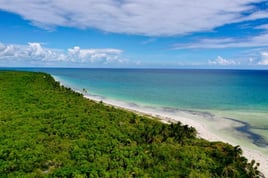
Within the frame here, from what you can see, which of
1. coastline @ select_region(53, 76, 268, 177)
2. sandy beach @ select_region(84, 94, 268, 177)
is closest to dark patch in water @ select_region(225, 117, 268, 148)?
coastline @ select_region(53, 76, 268, 177)

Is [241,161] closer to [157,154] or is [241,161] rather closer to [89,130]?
[157,154]

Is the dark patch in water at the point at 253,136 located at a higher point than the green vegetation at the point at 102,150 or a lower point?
lower

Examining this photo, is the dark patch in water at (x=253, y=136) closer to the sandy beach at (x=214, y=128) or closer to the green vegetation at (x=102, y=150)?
the sandy beach at (x=214, y=128)

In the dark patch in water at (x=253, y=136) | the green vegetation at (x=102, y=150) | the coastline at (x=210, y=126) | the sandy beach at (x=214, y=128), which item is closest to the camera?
the green vegetation at (x=102, y=150)

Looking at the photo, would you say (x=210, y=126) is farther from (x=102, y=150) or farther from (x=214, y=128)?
(x=102, y=150)

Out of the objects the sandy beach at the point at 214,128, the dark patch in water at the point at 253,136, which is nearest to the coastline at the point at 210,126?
the sandy beach at the point at 214,128

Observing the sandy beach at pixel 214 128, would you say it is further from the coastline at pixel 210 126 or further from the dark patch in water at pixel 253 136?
the dark patch in water at pixel 253 136

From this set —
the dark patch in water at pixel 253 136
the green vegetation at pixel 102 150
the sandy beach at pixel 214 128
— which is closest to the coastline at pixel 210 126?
the sandy beach at pixel 214 128

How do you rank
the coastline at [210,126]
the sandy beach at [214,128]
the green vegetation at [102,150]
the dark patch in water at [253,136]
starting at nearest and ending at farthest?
1. the green vegetation at [102,150]
2. the sandy beach at [214,128]
3. the coastline at [210,126]
4. the dark patch in water at [253,136]

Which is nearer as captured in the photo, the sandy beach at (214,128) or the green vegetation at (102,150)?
the green vegetation at (102,150)

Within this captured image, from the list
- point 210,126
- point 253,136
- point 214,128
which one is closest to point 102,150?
point 214,128
